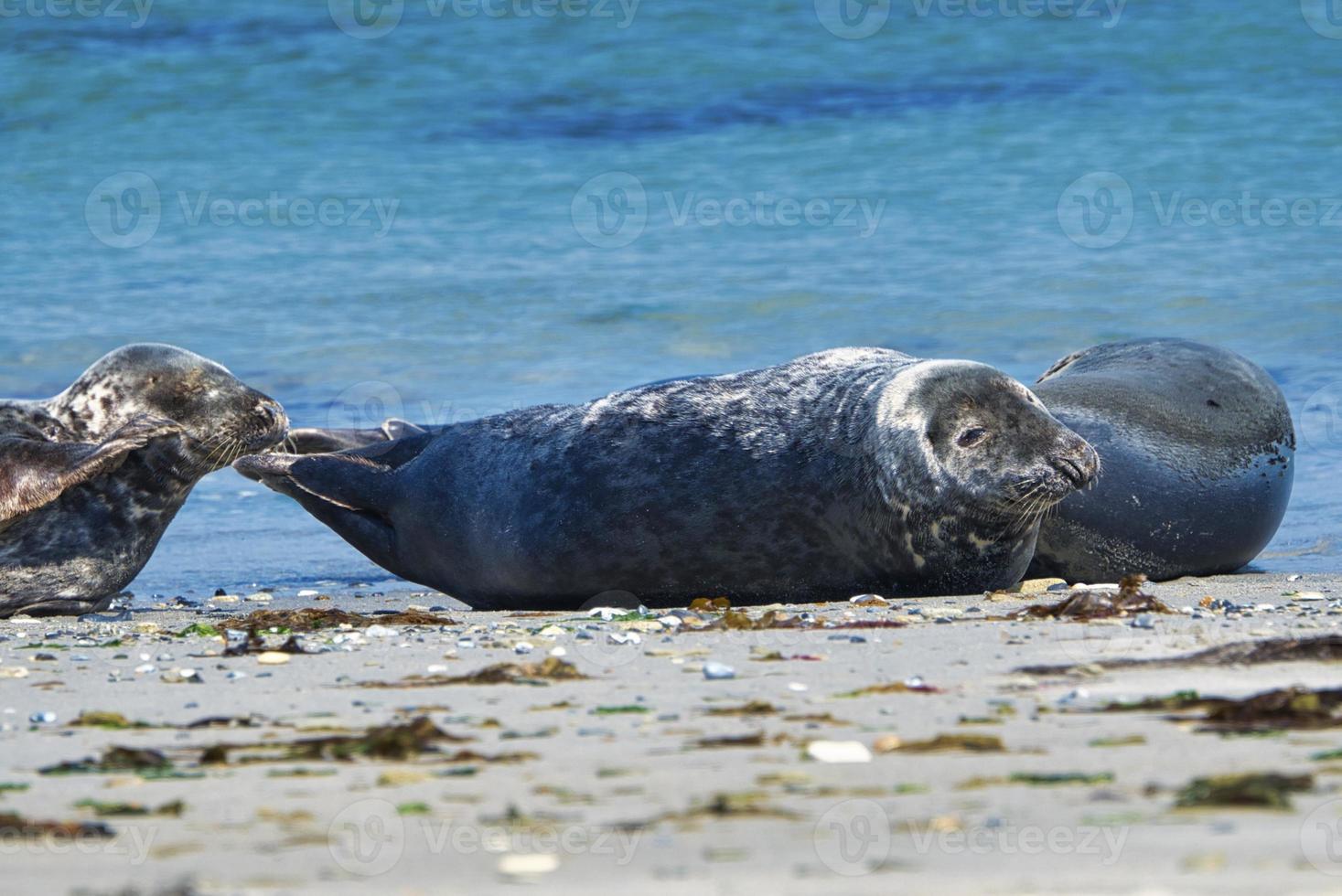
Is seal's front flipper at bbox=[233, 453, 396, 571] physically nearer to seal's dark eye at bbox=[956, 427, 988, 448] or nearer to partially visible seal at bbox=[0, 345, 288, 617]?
partially visible seal at bbox=[0, 345, 288, 617]

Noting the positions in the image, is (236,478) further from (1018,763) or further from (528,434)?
(1018,763)

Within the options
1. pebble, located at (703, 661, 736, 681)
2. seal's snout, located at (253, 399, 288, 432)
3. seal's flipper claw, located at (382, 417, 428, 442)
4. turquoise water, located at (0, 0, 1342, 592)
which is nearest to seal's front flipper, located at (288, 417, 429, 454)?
seal's flipper claw, located at (382, 417, 428, 442)

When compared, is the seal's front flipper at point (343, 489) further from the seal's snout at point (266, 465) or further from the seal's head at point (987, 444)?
the seal's head at point (987, 444)

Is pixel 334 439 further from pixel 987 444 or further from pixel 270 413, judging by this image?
pixel 987 444

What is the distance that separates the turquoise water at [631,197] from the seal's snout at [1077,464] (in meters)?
2.01

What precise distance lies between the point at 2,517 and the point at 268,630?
5.09 feet

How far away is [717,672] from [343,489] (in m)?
3.27

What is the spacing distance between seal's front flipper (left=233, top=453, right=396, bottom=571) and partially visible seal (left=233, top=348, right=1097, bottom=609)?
0.54m

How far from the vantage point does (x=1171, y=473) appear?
22.9 feet

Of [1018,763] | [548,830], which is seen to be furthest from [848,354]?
[548,830]

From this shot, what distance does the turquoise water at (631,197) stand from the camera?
13.5 metres

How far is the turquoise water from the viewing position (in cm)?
1348

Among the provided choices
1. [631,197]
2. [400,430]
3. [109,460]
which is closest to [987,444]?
[400,430]

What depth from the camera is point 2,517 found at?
637 cm
